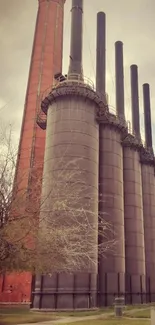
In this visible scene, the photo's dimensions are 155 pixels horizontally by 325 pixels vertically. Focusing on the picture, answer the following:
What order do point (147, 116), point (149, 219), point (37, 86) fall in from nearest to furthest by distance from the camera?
point (149, 219) < point (37, 86) < point (147, 116)

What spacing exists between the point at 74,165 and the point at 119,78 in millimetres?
20874

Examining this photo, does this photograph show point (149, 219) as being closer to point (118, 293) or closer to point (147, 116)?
point (118, 293)

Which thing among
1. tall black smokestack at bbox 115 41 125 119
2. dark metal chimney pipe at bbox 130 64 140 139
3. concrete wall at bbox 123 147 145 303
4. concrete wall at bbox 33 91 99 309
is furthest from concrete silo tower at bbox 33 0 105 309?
dark metal chimney pipe at bbox 130 64 140 139

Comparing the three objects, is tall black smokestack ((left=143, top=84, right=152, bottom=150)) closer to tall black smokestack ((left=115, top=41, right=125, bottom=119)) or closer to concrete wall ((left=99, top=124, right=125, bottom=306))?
tall black smokestack ((left=115, top=41, right=125, bottom=119))

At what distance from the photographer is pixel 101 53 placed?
123 feet

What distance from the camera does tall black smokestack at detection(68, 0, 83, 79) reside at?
30.0m

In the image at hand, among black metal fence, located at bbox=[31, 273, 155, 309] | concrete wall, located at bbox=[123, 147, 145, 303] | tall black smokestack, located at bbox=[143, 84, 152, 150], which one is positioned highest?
tall black smokestack, located at bbox=[143, 84, 152, 150]

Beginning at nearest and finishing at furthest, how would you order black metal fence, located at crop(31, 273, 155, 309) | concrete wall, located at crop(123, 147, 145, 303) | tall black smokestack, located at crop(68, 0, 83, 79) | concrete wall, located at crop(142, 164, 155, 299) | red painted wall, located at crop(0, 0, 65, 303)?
black metal fence, located at crop(31, 273, 155, 309) → concrete wall, located at crop(123, 147, 145, 303) → tall black smokestack, located at crop(68, 0, 83, 79) → red painted wall, located at crop(0, 0, 65, 303) → concrete wall, located at crop(142, 164, 155, 299)

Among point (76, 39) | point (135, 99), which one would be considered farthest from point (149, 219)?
point (76, 39)

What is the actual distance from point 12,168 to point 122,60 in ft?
115

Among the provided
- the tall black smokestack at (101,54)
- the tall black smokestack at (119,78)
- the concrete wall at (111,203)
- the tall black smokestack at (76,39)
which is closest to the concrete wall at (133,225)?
the concrete wall at (111,203)

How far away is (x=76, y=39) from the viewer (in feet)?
103

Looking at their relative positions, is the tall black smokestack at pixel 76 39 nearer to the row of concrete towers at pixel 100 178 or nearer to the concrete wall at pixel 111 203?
the row of concrete towers at pixel 100 178

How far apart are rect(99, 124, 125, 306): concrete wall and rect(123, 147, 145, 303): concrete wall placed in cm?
314
